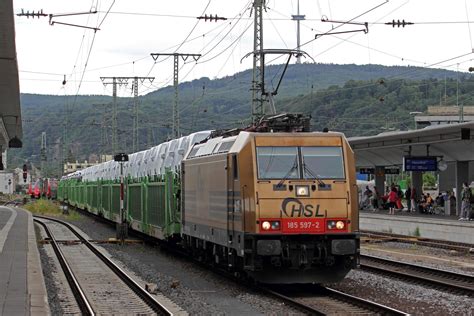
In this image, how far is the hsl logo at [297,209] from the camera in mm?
14297

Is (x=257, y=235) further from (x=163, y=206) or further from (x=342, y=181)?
(x=163, y=206)

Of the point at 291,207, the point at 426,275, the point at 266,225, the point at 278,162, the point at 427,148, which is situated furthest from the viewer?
the point at 427,148

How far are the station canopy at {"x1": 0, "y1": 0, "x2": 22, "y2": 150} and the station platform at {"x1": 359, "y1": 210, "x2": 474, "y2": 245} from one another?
15.2 meters

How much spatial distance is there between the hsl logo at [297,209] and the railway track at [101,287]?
2.78 metres

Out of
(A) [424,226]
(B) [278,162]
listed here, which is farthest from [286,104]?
(B) [278,162]

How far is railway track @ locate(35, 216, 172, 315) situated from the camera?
1364 centimetres

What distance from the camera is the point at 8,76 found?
25016 mm

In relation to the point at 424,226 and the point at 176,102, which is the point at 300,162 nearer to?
the point at 424,226

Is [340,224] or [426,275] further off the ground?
[340,224]

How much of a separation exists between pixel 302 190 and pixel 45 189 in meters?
99.8

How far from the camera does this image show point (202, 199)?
17.9 m

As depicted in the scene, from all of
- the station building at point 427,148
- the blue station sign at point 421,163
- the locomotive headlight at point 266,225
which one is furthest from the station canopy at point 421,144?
the locomotive headlight at point 266,225

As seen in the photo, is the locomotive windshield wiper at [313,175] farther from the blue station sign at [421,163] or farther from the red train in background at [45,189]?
the red train in background at [45,189]

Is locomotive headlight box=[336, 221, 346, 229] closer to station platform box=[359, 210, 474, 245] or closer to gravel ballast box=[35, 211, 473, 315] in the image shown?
gravel ballast box=[35, 211, 473, 315]
